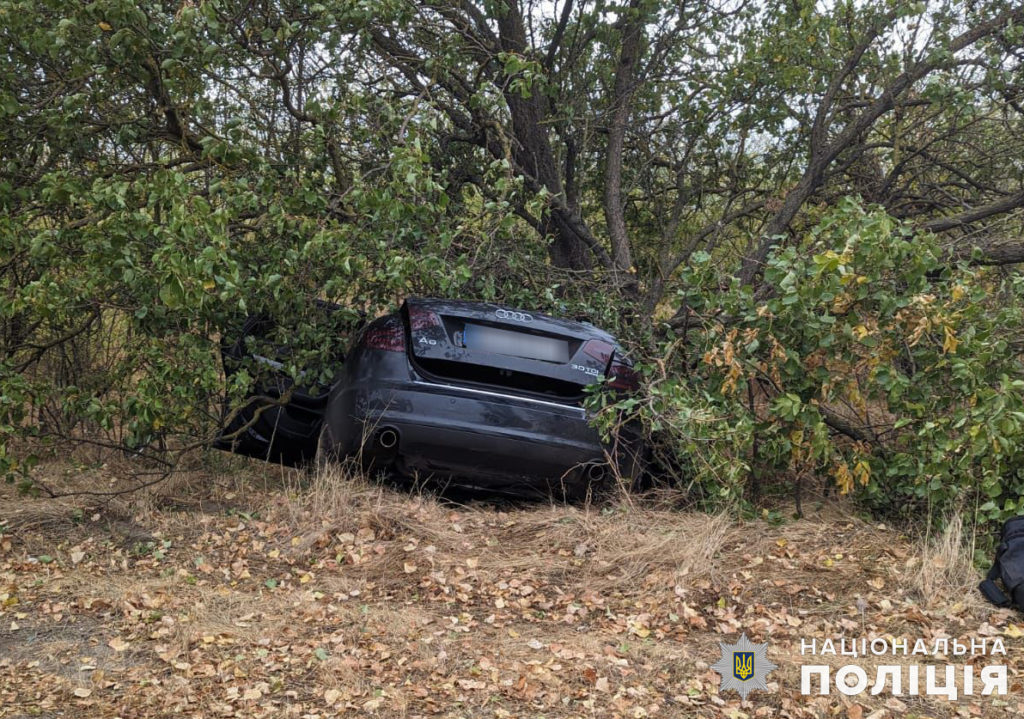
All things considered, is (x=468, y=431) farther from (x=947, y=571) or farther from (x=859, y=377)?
(x=947, y=571)

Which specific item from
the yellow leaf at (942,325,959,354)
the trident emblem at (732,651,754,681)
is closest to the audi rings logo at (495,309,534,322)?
the yellow leaf at (942,325,959,354)

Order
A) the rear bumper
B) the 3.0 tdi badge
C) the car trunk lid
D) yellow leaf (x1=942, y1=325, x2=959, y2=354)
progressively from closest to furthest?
1. the 3.0 tdi badge
2. yellow leaf (x1=942, y1=325, x2=959, y2=354)
3. the rear bumper
4. the car trunk lid

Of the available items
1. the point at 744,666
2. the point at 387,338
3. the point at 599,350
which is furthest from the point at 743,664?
the point at 387,338

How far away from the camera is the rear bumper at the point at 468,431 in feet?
18.4

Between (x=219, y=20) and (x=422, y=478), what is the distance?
3409 mm

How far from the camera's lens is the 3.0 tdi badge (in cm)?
394

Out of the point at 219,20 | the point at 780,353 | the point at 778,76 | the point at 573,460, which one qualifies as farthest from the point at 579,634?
the point at 778,76

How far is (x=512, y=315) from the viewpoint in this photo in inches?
234

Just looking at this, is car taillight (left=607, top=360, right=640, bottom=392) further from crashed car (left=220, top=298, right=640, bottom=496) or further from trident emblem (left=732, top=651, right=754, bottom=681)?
trident emblem (left=732, top=651, right=754, bottom=681)

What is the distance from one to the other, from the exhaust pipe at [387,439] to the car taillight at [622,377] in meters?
1.29

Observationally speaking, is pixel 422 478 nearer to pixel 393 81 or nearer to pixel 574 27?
pixel 393 81

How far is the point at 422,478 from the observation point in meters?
5.93

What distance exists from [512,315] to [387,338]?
75 centimetres

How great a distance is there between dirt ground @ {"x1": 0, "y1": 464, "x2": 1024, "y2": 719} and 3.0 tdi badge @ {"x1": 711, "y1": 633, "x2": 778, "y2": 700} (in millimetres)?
59
